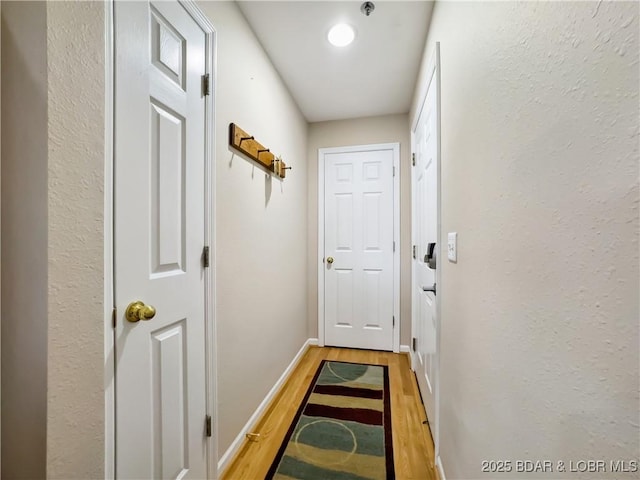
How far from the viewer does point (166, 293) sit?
989 millimetres

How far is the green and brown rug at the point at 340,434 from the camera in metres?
1.31

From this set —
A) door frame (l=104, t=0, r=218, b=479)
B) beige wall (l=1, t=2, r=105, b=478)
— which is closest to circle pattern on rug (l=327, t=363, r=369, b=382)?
door frame (l=104, t=0, r=218, b=479)

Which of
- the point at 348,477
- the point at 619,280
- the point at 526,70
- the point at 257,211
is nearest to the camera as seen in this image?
the point at 619,280

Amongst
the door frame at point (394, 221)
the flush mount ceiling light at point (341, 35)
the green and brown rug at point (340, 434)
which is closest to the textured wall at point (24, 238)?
the green and brown rug at point (340, 434)

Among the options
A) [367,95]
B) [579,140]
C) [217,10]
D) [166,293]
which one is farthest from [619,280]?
[367,95]

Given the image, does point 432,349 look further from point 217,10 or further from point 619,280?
point 217,10

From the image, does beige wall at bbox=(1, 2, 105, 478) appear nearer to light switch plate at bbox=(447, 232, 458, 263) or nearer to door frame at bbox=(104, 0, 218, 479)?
door frame at bbox=(104, 0, 218, 479)

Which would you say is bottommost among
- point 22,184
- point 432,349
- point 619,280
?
point 432,349

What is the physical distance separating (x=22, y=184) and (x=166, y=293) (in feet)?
1.77

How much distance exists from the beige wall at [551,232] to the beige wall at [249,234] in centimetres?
Result: 108

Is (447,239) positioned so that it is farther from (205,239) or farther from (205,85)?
(205,85)

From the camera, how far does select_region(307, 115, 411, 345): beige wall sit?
106 inches

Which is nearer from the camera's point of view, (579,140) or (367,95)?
(579,140)

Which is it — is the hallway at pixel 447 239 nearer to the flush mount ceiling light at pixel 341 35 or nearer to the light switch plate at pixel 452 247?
the light switch plate at pixel 452 247
